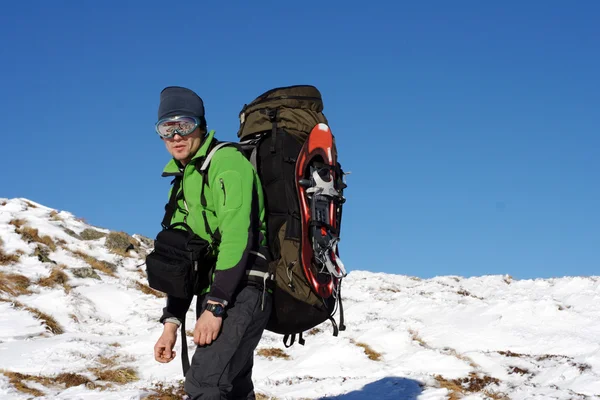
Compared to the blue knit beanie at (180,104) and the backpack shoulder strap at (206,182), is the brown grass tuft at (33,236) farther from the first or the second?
the backpack shoulder strap at (206,182)

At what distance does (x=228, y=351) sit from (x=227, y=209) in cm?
98

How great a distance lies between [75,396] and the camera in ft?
26.2

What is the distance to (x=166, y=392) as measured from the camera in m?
8.26

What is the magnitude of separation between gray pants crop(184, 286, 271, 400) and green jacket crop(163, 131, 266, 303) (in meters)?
0.20

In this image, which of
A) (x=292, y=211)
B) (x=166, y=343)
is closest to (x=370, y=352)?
(x=166, y=343)

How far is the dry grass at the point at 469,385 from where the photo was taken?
805cm

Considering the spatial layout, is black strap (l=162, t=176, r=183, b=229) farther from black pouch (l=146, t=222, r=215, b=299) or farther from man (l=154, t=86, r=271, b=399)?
black pouch (l=146, t=222, r=215, b=299)

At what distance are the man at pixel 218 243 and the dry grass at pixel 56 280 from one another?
13.9 metres

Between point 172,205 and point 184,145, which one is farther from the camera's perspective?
point 172,205

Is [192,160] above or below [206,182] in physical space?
above

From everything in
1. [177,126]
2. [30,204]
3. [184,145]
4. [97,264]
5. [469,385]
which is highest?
[30,204]

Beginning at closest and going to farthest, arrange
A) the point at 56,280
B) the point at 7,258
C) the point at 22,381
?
1. the point at 22,381
2. the point at 56,280
3. the point at 7,258

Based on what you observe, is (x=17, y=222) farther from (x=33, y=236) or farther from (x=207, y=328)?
(x=207, y=328)

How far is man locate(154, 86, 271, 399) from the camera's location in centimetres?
415
